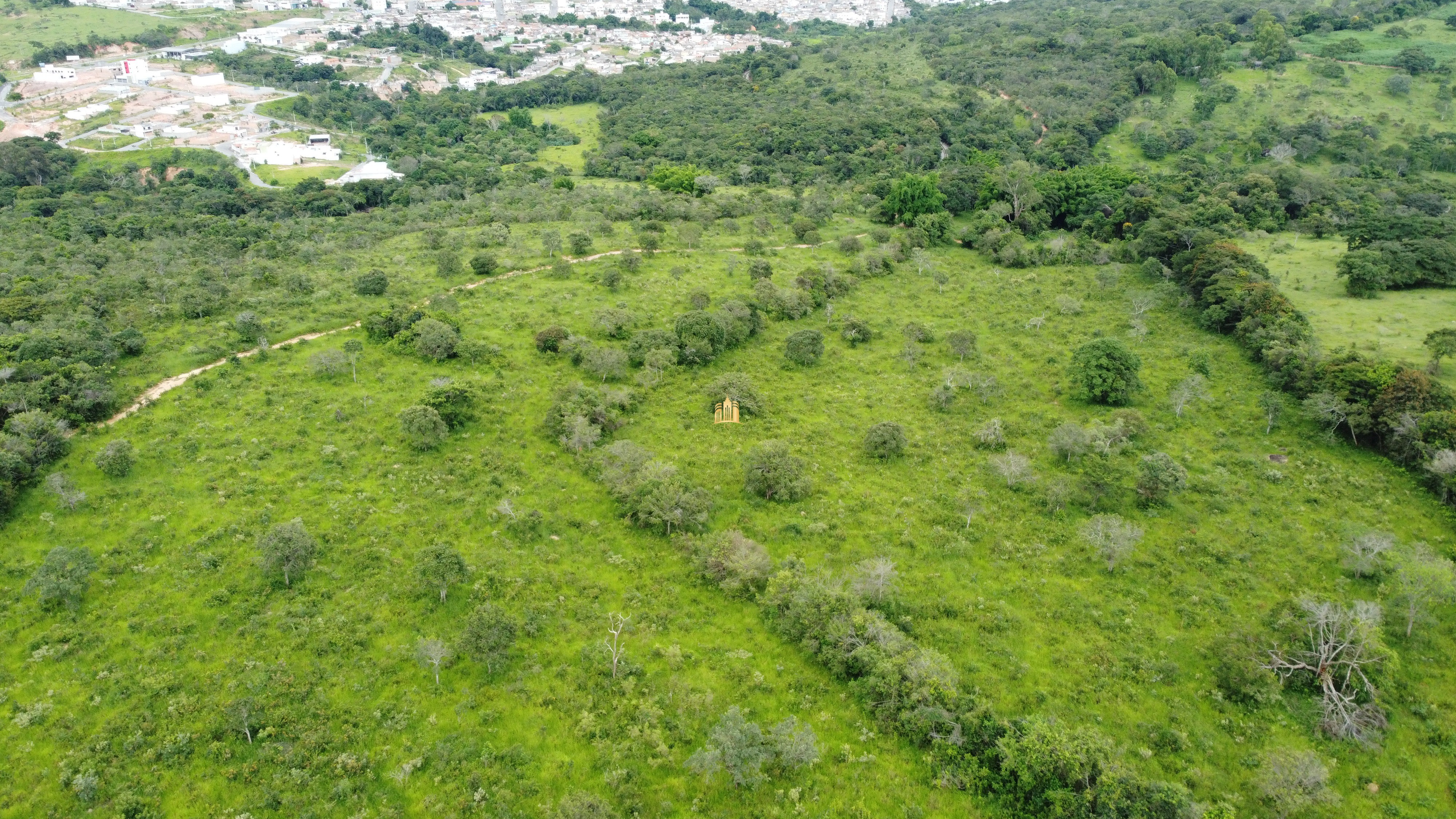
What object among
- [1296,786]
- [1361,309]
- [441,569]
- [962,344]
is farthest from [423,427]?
[1361,309]

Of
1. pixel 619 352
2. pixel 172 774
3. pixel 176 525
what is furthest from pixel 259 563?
pixel 619 352

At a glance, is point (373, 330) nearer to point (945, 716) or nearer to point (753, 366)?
point (753, 366)

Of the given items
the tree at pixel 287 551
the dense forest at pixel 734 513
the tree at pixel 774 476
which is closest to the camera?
the dense forest at pixel 734 513

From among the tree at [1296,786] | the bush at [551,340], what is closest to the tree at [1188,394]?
the tree at [1296,786]

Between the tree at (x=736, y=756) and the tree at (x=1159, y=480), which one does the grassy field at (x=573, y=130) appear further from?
the tree at (x=736, y=756)

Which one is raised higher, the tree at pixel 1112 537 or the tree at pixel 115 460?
the tree at pixel 1112 537

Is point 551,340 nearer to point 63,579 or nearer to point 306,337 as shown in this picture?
point 306,337

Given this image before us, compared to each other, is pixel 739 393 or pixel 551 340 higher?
pixel 739 393
